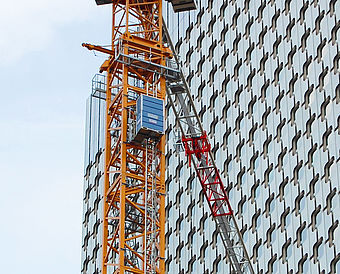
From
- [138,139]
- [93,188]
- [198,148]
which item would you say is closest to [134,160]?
[138,139]

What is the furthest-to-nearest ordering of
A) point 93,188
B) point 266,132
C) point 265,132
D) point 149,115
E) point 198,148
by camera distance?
point 93,188 → point 265,132 → point 266,132 → point 198,148 → point 149,115

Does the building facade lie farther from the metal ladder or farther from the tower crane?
the tower crane

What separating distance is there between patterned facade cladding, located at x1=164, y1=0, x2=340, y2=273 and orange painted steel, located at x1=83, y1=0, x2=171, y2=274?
28102mm

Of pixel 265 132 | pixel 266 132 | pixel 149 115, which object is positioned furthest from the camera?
pixel 265 132

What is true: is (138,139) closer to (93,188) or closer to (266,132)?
(266,132)

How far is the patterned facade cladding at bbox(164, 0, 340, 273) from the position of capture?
3898 inches

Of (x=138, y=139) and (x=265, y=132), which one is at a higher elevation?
(x=265, y=132)

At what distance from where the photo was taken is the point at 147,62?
71312 mm

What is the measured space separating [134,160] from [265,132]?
136ft

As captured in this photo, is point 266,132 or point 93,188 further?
point 93,188

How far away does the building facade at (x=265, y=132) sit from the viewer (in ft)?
325

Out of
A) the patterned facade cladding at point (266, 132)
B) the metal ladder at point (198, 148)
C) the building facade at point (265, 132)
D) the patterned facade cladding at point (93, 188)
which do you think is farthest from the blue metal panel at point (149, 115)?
the patterned facade cladding at point (93, 188)

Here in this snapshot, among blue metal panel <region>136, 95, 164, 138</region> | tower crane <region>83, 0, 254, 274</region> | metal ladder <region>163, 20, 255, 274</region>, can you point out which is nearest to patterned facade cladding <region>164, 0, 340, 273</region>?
metal ladder <region>163, 20, 255, 274</region>

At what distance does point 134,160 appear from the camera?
69250mm
